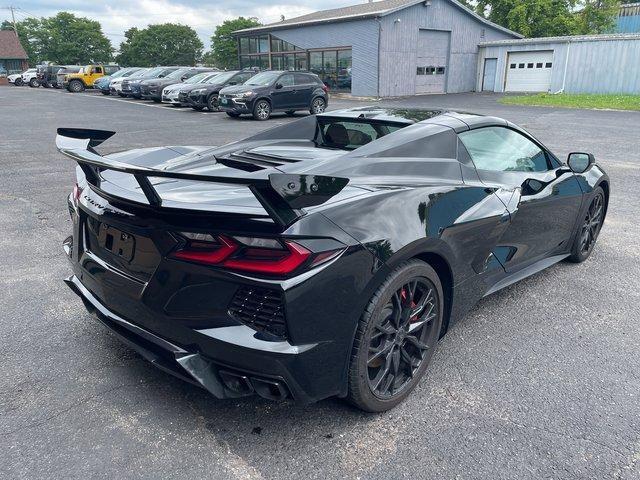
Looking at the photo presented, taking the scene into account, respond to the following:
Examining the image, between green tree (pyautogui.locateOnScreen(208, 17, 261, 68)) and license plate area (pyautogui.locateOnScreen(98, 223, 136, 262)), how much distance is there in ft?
211

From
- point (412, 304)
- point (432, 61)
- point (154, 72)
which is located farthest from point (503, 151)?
point (432, 61)

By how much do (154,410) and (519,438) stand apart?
1.82 m

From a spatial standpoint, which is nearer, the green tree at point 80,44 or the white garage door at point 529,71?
the white garage door at point 529,71

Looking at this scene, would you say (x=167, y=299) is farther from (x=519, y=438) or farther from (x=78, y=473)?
(x=519, y=438)

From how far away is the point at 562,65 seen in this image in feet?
94.9

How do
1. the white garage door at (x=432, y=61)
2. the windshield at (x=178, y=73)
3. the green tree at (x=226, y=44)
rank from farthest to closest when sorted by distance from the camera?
the green tree at (x=226, y=44) < the white garage door at (x=432, y=61) < the windshield at (x=178, y=73)

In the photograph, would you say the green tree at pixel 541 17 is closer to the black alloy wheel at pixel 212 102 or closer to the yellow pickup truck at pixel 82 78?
the black alloy wheel at pixel 212 102

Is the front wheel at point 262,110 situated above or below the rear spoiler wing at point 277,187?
below

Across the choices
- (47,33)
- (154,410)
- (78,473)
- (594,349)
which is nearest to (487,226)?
(594,349)

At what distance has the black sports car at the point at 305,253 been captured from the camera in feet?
6.97

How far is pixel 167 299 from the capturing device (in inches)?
90.8

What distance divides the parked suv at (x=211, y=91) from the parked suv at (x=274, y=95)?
1647 millimetres

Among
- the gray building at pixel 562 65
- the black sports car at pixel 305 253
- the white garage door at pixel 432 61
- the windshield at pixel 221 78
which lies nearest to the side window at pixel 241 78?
the windshield at pixel 221 78

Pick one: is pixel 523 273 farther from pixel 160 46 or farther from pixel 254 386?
pixel 160 46
